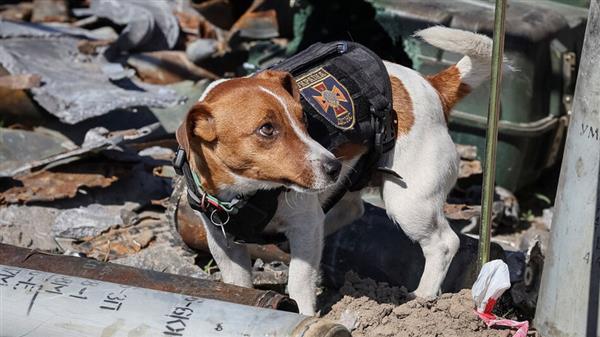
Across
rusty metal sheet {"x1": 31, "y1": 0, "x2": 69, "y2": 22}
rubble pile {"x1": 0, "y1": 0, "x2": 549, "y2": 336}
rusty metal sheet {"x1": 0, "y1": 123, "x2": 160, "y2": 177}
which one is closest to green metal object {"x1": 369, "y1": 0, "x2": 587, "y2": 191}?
rubble pile {"x1": 0, "y1": 0, "x2": 549, "y2": 336}

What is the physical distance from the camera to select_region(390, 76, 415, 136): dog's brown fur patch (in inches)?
160

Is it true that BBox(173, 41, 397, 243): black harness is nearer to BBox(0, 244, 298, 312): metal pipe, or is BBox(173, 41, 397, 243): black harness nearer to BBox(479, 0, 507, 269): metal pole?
BBox(0, 244, 298, 312): metal pipe

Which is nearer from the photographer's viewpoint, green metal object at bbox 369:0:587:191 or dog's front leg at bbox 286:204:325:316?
dog's front leg at bbox 286:204:325:316

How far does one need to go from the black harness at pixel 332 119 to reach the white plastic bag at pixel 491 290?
0.76 metres

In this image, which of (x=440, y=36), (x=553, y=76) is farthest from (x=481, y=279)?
(x=553, y=76)

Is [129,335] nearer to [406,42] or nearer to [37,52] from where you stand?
[406,42]

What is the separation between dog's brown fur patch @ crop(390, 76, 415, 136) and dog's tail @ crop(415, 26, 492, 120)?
25 centimetres

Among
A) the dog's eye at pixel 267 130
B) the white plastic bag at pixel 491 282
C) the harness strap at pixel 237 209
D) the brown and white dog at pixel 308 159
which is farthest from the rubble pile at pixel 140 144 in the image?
the dog's eye at pixel 267 130

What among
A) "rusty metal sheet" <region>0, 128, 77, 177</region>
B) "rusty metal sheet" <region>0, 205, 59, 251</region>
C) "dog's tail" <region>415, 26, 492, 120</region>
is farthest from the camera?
"rusty metal sheet" <region>0, 128, 77, 177</region>

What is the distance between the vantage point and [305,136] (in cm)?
352

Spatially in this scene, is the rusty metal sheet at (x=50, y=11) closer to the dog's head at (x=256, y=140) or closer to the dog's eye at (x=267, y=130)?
the dog's head at (x=256, y=140)

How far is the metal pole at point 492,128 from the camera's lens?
3.43 m

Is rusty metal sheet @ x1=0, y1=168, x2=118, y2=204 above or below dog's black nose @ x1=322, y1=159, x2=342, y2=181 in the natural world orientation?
below

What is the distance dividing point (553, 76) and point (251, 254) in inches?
101
